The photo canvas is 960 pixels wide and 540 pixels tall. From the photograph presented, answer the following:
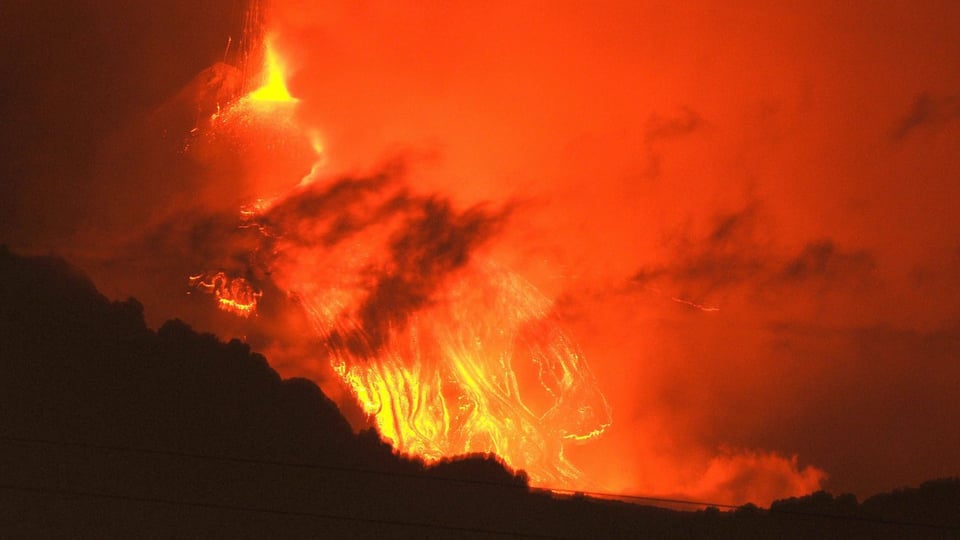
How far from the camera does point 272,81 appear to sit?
34125 millimetres

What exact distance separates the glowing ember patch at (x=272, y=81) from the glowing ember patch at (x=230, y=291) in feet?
17.6

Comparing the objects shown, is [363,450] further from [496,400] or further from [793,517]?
[793,517]

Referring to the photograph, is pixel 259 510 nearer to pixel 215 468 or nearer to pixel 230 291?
pixel 215 468

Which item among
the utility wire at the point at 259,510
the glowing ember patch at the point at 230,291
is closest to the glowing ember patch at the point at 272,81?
the glowing ember patch at the point at 230,291

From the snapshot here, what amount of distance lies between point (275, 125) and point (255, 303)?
5.31 metres

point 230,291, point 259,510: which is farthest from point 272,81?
point 259,510

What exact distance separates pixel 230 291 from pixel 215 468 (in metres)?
6.28

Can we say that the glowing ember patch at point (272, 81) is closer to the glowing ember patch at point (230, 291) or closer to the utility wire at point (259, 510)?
the glowing ember patch at point (230, 291)

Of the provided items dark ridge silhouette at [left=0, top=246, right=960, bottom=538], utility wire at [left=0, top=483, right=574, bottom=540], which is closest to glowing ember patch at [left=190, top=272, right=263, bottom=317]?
dark ridge silhouette at [left=0, top=246, right=960, bottom=538]

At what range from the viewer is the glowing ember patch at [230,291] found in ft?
105

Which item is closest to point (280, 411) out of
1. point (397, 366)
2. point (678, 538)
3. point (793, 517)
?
point (397, 366)

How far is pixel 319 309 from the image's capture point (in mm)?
32344

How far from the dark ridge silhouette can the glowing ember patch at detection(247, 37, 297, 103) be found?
7.57m

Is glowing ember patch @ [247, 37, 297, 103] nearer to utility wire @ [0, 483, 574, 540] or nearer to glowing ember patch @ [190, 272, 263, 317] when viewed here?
glowing ember patch @ [190, 272, 263, 317]
